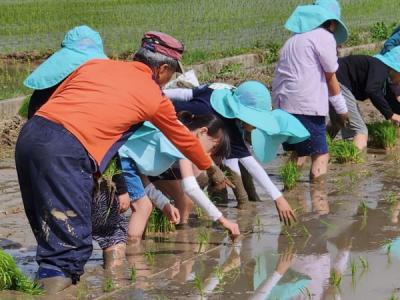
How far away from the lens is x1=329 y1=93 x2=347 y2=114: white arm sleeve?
7.82 meters

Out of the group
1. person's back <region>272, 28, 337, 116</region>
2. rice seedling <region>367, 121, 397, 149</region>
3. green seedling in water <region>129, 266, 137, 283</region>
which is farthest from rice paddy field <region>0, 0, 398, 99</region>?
green seedling in water <region>129, 266, 137, 283</region>

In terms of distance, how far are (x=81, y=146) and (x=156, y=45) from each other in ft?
→ 3.08

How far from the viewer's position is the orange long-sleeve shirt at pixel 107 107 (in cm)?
470

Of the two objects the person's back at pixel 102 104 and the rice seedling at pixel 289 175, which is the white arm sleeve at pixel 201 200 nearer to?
the person's back at pixel 102 104

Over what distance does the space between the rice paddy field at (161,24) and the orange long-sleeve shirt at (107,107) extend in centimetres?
595

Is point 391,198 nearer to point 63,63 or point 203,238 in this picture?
point 203,238

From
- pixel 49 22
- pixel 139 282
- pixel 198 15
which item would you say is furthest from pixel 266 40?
pixel 139 282

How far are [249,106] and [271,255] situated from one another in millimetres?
1095

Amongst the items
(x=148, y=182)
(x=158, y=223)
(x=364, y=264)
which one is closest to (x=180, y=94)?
(x=148, y=182)

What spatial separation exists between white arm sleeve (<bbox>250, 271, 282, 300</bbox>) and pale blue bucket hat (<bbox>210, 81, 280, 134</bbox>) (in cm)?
126

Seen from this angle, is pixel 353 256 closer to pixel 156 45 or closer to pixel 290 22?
pixel 156 45

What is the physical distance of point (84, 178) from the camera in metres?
4.71

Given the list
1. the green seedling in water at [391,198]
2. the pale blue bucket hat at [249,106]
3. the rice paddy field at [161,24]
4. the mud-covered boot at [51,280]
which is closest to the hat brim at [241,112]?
the pale blue bucket hat at [249,106]

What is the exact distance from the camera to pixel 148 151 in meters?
5.73
